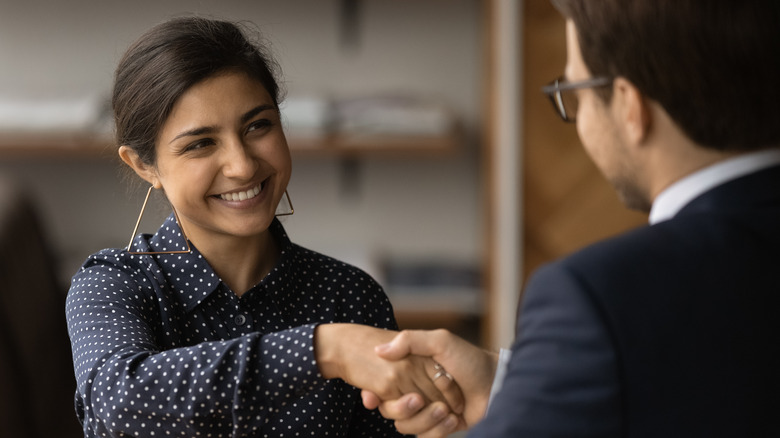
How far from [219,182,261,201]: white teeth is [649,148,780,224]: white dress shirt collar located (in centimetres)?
66

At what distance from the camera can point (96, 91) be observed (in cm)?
334

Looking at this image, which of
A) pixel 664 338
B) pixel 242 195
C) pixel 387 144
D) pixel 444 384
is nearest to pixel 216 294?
pixel 242 195

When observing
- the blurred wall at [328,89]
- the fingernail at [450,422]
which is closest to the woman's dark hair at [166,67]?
the fingernail at [450,422]

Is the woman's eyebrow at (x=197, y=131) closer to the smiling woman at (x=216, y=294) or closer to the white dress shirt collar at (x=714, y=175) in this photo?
the smiling woman at (x=216, y=294)

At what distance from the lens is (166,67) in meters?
1.40

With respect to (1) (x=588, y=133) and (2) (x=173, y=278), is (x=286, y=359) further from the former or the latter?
(1) (x=588, y=133)

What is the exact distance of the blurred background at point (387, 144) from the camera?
3.07 meters

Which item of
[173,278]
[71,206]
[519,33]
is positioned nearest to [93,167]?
[71,206]

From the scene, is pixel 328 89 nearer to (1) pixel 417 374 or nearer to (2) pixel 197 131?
(2) pixel 197 131

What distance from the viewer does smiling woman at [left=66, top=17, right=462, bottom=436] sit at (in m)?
1.23

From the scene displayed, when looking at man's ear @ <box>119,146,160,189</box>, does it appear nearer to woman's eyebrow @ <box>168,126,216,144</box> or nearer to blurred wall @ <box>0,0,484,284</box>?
woman's eyebrow @ <box>168,126,216,144</box>

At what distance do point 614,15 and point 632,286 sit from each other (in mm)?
281

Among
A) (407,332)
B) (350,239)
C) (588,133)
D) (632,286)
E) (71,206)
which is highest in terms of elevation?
(588,133)

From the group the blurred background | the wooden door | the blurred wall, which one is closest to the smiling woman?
the blurred background
